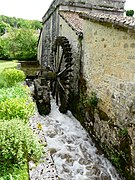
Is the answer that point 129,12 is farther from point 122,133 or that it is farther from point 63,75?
point 122,133

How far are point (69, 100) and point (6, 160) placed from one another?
23.0 ft

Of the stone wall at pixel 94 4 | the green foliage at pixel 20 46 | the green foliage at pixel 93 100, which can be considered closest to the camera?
the green foliage at pixel 93 100

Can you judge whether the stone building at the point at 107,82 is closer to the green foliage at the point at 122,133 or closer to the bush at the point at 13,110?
the green foliage at the point at 122,133

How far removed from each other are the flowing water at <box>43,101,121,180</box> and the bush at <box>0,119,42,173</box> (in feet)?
8.12

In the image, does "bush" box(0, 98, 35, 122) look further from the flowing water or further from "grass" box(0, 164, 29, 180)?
the flowing water

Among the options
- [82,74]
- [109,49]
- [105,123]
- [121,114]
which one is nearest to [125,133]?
[121,114]

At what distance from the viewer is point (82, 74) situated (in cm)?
1052

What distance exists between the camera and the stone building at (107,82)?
6.68 m

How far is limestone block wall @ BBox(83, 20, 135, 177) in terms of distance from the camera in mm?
6637

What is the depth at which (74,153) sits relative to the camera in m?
7.88

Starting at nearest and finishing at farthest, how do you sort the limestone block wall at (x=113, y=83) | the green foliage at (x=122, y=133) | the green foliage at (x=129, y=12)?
the limestone block wall at (x=113, y=83) < the green foliage at (x=122, y=133) < the green foliage at (x=129, y=12)

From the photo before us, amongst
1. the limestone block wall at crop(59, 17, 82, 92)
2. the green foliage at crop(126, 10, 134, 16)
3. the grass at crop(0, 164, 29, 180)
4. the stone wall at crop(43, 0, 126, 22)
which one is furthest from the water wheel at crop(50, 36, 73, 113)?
the grass at crop(0, 164, 29, 180)

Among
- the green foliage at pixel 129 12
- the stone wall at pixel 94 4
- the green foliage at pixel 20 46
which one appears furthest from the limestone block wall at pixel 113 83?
the green foliage at pixel 20 46

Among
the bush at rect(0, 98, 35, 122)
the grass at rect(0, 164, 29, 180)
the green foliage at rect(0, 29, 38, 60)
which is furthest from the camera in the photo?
the green foliage at rect(0, 29, 38, 60)
